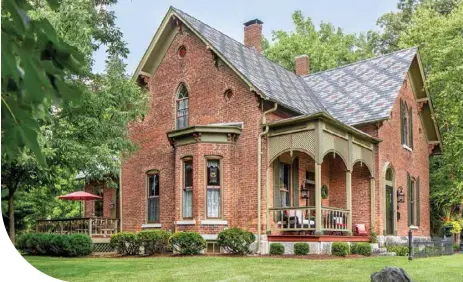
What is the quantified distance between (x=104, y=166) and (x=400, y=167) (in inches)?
351

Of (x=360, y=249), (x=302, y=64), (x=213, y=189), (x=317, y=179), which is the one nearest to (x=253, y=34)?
(x=302, y=64)

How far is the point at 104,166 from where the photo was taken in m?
8.23

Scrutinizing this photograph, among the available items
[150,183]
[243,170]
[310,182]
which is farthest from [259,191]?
[150,183]

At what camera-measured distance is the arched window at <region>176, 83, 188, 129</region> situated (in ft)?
42.9

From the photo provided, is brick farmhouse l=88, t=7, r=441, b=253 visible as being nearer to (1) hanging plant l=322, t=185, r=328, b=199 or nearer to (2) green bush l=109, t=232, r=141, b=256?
(1) hanging plant l=322, t=185, r=328, b=199

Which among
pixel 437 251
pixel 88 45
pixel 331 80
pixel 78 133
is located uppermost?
pixel 331 80

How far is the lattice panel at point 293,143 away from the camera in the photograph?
10.8 metres

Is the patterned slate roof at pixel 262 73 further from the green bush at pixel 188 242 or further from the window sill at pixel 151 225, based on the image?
the window sill at pixel 151 225

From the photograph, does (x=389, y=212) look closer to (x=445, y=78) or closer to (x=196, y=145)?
(x=445, y=78)

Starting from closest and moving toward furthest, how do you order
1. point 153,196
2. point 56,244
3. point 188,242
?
point 56,244 < point 188,242 < point 153,196

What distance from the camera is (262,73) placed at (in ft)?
42.8

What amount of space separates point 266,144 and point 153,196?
3.39m

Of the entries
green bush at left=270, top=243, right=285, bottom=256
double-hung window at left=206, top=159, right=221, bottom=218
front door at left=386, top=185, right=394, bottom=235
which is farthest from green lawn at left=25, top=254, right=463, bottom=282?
front door at left=386, top=185, right=394, bottom=235

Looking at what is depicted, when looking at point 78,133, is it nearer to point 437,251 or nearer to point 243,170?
point 243,170
